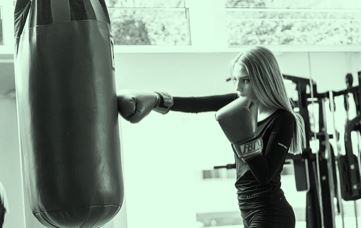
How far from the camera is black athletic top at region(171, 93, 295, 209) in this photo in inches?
84.7

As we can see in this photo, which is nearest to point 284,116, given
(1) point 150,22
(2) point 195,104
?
(2) point 195,104

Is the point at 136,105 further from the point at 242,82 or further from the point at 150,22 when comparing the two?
the point at 150,22

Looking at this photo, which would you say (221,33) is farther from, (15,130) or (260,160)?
(260,160)

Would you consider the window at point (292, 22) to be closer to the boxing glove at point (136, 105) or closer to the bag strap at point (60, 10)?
the boxing glove at point (136, 105)

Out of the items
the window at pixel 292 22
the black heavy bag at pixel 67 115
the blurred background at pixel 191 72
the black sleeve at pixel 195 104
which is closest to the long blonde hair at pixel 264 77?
the black sleeve at pixel 195 104

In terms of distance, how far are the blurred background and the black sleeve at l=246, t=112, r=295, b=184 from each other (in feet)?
9.68

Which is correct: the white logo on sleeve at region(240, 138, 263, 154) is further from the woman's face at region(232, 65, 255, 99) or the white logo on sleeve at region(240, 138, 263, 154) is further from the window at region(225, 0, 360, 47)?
the window at region(225, 0, 360, 47)

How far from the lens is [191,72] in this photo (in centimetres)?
545

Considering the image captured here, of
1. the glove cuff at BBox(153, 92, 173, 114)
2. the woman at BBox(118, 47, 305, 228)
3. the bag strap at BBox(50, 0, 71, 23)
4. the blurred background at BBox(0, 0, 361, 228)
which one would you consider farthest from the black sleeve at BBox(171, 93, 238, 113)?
the blurred background at BBox(0, 0, 361, 228)

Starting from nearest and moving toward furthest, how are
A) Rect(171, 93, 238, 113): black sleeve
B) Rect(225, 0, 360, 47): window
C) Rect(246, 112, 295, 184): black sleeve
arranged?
Rect(246, 112, 295, 184): black sleeve < Rect(171, 93, 238, 113): black sleeve < Rect(225, 0, 360, 47): window

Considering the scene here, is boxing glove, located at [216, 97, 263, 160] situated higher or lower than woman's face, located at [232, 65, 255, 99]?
lower

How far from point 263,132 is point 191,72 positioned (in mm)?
3201

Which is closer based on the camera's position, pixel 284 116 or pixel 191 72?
pixel 284 116

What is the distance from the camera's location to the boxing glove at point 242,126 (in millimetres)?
2182
